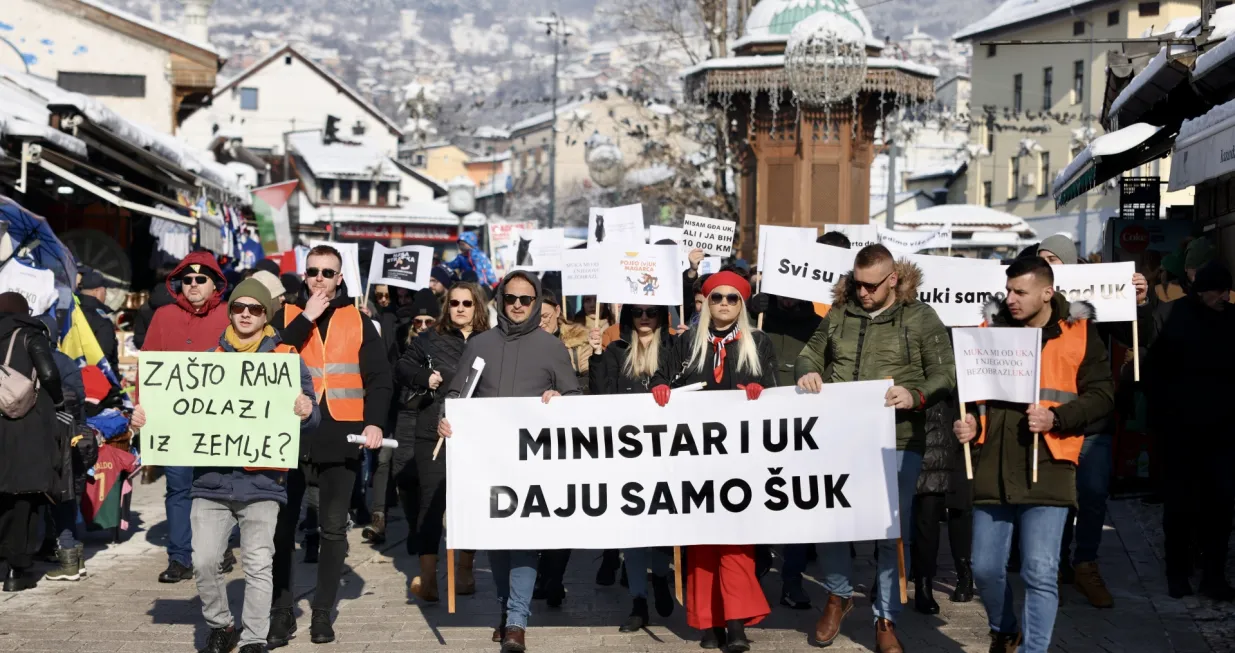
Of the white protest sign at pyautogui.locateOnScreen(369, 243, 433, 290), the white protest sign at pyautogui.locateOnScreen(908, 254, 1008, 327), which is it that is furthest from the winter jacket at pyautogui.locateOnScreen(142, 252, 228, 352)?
the white protest sign at pyautogui.locateOnScreen(908, 254, 1008, 327)

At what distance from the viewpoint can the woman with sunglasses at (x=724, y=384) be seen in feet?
25.0

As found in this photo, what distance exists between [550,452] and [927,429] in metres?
2.00

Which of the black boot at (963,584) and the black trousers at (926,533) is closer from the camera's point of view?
the black trousers at (926,533)

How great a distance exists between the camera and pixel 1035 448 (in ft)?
21.4

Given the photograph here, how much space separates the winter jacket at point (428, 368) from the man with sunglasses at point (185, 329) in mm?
1210

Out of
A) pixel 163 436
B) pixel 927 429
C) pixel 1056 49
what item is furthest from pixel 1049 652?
pixel 1056 49

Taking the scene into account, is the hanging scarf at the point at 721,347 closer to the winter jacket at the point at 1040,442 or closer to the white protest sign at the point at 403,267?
the winter jacket at the point at 1040,442

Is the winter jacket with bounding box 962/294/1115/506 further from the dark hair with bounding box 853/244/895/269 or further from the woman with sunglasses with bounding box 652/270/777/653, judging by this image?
the woman with sunglasses with bounding box 652/270/777/653

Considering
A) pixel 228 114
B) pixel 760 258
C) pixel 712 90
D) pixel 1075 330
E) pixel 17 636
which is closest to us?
pixel 1075 330

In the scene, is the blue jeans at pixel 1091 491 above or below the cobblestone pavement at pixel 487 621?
above

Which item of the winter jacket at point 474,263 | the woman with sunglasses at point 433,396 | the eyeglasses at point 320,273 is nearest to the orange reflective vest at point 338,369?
the eyeglasses at point 320,273

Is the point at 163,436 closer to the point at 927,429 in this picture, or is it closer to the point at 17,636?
the point at 17,636

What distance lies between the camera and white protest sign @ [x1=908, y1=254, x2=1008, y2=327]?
35.3 ft

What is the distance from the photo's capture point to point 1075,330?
271 inches
